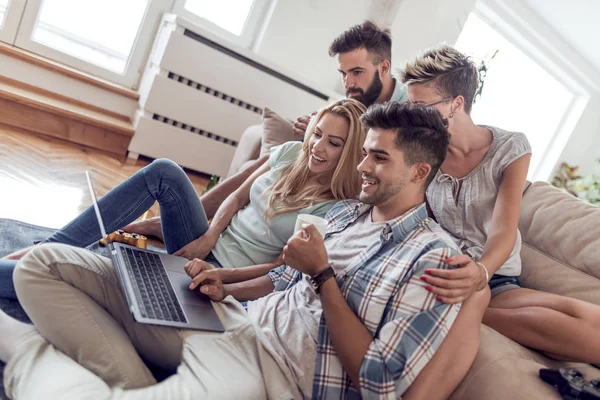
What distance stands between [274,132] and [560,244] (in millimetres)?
1675

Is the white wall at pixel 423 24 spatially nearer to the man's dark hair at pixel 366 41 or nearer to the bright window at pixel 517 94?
the bright window at pixel 517 94

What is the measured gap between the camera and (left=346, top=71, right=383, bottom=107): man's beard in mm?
2459

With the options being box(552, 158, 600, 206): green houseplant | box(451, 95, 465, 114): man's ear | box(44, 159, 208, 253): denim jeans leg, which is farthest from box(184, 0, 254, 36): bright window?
box(552, 158, 600, 206): green houseplant

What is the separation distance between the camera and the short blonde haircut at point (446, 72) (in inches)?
71.3

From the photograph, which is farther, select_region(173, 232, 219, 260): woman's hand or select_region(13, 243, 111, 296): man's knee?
select_region(173, 232, 219, 260): woman's hand

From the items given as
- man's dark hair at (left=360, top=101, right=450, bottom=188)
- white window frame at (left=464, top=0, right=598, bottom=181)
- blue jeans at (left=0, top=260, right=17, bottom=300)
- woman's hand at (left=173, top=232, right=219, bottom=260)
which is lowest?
blue jeans at (left=0, top=260, right=17, bottom=300)

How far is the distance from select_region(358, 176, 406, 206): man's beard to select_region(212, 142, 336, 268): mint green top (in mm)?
386

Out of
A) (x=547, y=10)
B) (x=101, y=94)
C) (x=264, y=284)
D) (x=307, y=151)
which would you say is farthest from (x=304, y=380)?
(x=547, y=10)

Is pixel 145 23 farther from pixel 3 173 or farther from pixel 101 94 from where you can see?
pixel 3 173

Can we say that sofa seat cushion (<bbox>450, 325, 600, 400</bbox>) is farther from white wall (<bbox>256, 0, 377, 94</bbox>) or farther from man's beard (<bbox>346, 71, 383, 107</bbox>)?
white wall (<bbox>256, 0, 377, 94</bbox>)

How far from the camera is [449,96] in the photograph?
5.96ft

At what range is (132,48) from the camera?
4.06 meters

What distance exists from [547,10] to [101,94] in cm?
469

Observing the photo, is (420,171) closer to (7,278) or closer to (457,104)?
(457,104)
